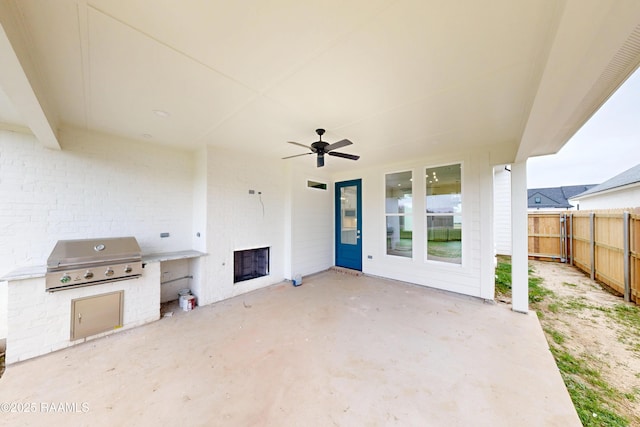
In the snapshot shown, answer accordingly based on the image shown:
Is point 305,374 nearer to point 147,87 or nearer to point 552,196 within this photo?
point 147,87

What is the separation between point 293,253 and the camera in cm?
508

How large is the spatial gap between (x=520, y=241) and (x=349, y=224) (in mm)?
3491

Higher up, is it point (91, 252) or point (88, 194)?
point (88, 194)

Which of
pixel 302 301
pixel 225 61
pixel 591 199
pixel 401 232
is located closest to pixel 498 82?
pixel 225 61

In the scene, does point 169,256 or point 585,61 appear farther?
point 169,256

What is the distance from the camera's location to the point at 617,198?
6.95 metres

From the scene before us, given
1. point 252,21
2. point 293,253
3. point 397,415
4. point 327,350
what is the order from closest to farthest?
point 252,21
point 397,415
point 327,350
point 293,253

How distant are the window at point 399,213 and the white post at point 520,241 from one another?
1.75 meters

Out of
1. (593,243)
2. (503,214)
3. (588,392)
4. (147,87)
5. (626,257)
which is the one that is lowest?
(588,392)

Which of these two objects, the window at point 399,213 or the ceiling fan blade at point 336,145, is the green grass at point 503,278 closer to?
the window at point 399,213

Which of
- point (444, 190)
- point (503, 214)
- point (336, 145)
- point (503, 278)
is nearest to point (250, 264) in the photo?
point (336, 145)

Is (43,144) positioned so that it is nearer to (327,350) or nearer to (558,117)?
(327,350)

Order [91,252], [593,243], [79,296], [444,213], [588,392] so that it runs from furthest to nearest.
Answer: [593,243] → [444,213] → [91,252] → [79,296] → [588,392]

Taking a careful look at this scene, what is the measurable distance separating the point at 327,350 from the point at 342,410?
2.46ft
